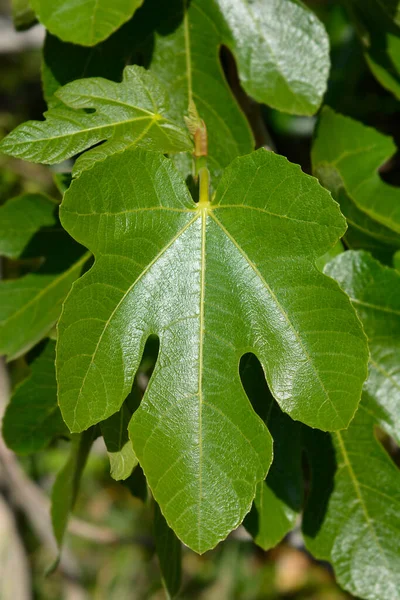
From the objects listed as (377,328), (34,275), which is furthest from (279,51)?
(34,275)

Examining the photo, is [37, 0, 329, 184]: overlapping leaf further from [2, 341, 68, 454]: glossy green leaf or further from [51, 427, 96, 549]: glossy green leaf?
[51, 427, 96, 549]: glossy green leaf

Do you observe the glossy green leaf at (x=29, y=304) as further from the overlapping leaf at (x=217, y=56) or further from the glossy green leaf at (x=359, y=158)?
the glossy green leaf at (x=359, y=158)

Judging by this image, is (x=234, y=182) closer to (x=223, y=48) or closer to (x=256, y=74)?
(x=256, y=74)

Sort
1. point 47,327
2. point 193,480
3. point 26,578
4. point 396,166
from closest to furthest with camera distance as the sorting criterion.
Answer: point 193,480 → point 47,327 → point 396,166 → point 26,578

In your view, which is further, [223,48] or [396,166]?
[396,166]

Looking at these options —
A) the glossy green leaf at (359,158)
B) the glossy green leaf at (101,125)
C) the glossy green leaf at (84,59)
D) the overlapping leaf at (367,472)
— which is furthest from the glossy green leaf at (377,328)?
the glossy green leaf at (84,59)

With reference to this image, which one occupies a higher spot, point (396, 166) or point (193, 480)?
point (193, 480)

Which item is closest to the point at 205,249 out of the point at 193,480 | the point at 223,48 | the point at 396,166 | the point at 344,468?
the point at 193,480
